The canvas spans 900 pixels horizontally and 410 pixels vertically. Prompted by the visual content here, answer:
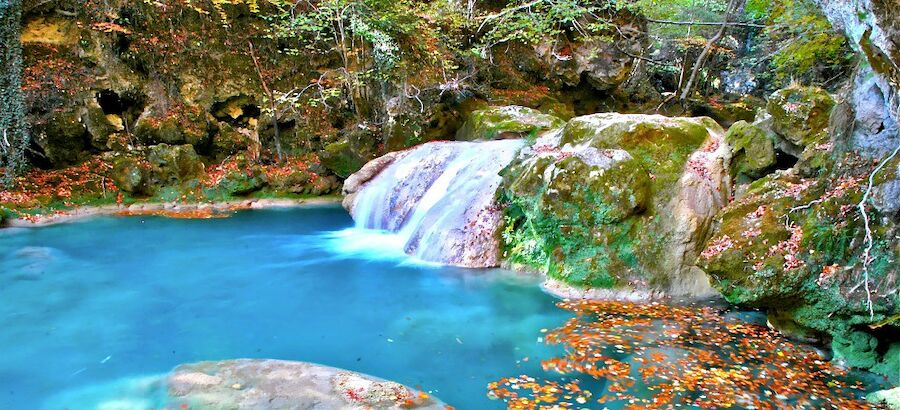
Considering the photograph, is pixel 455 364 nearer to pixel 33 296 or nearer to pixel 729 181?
pixel 729 181

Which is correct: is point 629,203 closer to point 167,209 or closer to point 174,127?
point 167,209

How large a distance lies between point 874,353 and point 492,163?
23.9 ft

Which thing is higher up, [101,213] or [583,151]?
[583,151]

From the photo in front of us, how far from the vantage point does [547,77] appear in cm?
1858

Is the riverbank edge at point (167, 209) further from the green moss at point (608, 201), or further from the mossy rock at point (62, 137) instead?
the green moss at point (608, 201)

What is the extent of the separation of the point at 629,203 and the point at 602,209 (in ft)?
1.32

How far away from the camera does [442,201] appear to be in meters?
10.9

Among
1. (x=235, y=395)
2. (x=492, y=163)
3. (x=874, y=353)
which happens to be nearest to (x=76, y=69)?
(x=492, y=163)

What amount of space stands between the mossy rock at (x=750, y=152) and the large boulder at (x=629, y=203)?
0.17m

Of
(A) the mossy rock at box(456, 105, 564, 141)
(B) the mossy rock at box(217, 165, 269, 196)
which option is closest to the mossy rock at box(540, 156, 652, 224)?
(A) the mossy rock at box(456, 105, 564, 141)

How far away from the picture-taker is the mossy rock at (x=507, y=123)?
13.5 meters

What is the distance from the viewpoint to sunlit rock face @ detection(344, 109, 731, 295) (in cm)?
768

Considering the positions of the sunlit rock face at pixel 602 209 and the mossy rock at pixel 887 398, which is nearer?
the mossy rock at pixel 887 398

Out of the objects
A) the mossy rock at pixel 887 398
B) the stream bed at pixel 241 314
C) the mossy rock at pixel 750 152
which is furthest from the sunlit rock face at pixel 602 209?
the mossy rock at pixel 887 398
